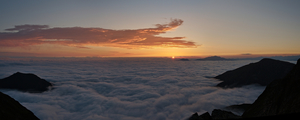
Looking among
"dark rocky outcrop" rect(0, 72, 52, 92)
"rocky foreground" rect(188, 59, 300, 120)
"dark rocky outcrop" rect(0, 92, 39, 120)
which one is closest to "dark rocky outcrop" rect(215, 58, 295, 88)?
"rocky foreground" rect(188, 59, 300, 120)

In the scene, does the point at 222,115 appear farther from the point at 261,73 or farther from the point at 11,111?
the point at 261,73

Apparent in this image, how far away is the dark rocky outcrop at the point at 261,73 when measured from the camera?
38897 mm

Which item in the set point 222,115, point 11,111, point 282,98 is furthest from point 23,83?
point 282,98

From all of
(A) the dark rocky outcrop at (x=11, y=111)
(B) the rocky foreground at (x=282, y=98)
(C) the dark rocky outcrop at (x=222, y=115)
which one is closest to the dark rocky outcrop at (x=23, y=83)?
(A) the dark rocky outcrop at (x=11, y=111)

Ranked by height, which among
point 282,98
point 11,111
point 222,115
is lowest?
point 222,115

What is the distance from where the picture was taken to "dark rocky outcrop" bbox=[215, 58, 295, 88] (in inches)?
1531

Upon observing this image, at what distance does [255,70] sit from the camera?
142ft

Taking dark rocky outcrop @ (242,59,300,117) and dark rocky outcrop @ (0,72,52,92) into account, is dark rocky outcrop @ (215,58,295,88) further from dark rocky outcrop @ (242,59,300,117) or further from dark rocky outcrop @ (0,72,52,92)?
dark rocky outcrop @ (0,72,52,92)

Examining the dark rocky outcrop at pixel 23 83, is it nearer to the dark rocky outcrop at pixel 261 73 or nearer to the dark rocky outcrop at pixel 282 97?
the dark rocky outcrop at pixel 282 97

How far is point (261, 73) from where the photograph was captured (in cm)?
4212

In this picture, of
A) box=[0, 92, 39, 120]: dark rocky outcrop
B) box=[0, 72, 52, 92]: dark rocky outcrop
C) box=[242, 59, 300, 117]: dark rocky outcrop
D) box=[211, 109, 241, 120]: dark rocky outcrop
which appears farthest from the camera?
box=[0, 72, 52, 92]: dark rocky outcrop

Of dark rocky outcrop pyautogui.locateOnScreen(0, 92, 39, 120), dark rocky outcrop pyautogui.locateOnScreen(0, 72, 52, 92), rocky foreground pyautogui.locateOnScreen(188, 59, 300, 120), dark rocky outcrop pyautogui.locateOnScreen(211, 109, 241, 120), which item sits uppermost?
rocky foreground pyautogui.locateOnScreen(188, 59, 300, 120)

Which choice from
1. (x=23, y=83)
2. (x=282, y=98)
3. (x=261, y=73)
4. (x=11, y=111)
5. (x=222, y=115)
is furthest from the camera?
(x=23, y=83)

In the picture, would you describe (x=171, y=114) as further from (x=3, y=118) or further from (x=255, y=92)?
(x=3, y=118)
